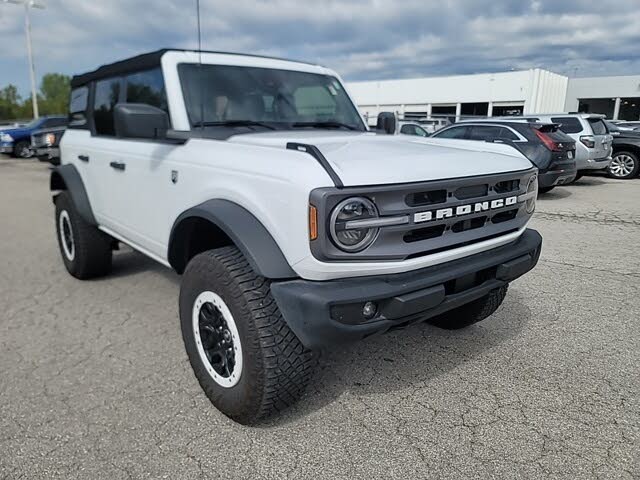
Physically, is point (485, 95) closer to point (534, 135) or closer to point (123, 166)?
point (534, 135)

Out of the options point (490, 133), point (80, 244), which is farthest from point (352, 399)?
point (490, 133)

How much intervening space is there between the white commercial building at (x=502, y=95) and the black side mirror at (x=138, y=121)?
31.8 metres

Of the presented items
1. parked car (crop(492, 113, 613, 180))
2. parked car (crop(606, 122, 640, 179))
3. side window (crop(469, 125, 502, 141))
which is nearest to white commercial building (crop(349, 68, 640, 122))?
parked car (crop(606, 122, 640, 179))

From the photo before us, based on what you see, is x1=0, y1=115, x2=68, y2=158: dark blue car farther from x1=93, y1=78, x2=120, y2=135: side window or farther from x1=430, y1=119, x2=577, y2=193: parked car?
x1=93, y1=78, x2=120, y2=135: side window

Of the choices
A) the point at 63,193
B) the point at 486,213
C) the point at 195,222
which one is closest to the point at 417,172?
the point at 486,213

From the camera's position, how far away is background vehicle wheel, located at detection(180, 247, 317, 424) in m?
2.17

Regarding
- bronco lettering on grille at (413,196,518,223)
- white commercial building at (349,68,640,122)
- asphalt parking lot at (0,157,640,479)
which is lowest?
asphalt parking lot at (0,157,640,479)

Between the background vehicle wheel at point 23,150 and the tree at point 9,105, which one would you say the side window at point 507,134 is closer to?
the background vehicle wheel at point 23,150

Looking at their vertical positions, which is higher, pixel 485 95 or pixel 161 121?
pixel 485 95

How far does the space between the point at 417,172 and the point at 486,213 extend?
0.55 meters

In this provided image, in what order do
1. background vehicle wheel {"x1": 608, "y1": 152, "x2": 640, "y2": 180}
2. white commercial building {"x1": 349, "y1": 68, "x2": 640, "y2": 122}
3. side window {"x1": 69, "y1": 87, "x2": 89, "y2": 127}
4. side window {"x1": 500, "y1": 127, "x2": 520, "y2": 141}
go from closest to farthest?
side window {"x1": 69, "y1": 87, "x2": 89, "y2": 127}, side window {"x1": 500, "y1": 127, "x2": 520, "y2": 141}, background vehicle wheel {"x1": 608, "y1": 152, "x2": 640, "y2": 180}, white commercial building {"x1": 349, "y1": 68, "x2": 640, "y2": 122}

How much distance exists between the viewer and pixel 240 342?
7.38 feet

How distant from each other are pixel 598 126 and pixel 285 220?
12018 millimetres

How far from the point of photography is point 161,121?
8.87 ft
